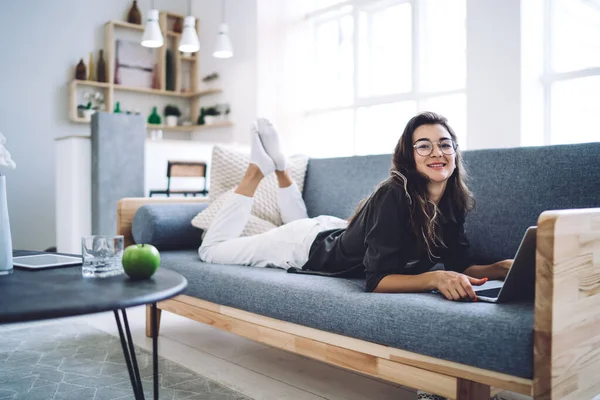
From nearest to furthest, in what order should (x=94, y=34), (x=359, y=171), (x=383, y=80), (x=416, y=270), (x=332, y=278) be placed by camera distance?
(x=416, y=270), (x=332, y=278), (x=359, y=171), (x=383, y=80), (x=94, y=34)

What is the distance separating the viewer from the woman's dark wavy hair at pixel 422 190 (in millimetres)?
1624

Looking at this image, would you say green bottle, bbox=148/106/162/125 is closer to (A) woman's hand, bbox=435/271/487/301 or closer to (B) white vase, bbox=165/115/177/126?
(B) white vase, bbox=165/115/177/126

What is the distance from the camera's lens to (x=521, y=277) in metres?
1.35

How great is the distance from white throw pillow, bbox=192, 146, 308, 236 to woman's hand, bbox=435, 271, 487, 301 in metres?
1.19

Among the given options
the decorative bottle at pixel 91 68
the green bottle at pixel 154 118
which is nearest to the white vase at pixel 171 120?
the green bottle at pixel 154 118

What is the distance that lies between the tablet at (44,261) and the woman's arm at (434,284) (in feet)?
3.14

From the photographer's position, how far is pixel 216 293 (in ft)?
6.68

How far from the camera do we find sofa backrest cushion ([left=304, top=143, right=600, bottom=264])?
179 centimetres

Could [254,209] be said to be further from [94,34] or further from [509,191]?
[94,34]

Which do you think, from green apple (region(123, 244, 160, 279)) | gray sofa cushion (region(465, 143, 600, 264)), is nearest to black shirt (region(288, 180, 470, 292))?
gray sofa cushion (region(465, 143, 600, 264))

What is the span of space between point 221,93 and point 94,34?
65.4 inches

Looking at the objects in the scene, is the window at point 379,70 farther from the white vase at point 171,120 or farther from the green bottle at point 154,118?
the green bottle at point 154,118

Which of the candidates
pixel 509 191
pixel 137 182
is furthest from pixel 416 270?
pixel 137 182

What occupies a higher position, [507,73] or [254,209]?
[507,73]
